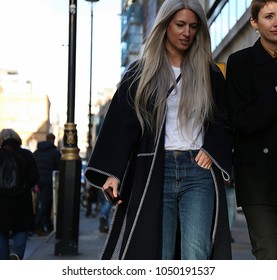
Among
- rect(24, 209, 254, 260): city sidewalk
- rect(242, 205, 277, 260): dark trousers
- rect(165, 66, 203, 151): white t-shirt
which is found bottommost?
rect(24, 209, 254, 260): city sidewalk

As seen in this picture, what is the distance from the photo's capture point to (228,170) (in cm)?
367

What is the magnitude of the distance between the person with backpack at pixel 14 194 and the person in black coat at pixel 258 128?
16.2ft

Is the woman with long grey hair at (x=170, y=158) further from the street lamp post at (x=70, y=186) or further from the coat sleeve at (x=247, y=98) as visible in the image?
the street lamp post at (x=70, y=186)

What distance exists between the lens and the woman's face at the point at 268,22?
367 cm

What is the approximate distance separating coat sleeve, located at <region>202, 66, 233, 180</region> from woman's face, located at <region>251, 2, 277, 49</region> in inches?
13.5

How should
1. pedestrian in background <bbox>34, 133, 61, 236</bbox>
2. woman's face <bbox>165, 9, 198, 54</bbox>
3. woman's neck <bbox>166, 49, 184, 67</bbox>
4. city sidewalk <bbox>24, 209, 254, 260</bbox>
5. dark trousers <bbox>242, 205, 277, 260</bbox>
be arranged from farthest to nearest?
pedestrian in background <bbox>34, 133, 61, 236</bbox>
city sidewalk <bbox>24, 209, 254, 260</bbox>
woman's neck <bbox>166, 49, 184, 67</bbox>
woman's face <bbox>165, 9, 198, 54</bbox>
dark trousers <bbox>242, 205, 277, 260</bbox>

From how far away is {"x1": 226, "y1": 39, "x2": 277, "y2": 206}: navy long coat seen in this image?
3570 mm

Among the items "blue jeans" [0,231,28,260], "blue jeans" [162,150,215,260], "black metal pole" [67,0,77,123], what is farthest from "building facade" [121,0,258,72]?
"blue jeans" [162,150,215,260]

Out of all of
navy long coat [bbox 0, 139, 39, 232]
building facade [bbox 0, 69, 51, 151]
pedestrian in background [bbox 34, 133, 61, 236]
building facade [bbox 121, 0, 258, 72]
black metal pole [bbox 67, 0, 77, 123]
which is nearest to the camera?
navy long coat [bbox 0, 139, 39, 232]

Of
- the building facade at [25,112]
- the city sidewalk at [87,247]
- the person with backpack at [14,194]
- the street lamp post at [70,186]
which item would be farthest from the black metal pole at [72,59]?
the building facade at [25,112]

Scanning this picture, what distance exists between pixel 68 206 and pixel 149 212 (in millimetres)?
6690

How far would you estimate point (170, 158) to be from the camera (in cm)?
372

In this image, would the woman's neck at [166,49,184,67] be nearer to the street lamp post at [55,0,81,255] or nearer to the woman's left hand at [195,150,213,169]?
the woman's left hand at [195,150,213,169]
